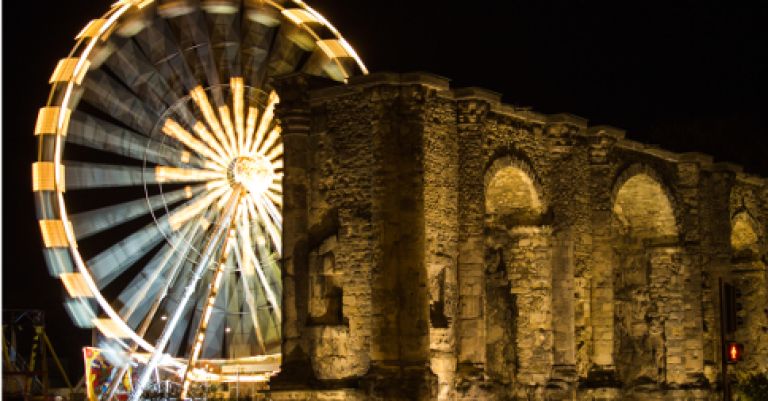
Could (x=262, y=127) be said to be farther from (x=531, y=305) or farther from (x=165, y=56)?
(x=531, y=305)

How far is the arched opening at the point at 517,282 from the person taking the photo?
2425 centimetres

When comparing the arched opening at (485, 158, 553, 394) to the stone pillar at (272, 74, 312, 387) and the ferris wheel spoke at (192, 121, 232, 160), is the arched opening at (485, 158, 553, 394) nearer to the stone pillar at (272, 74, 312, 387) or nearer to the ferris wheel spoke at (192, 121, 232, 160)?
the stone pillar at (272, 74, 312, 387)

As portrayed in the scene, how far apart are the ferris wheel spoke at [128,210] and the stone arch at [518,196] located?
5.83 metres

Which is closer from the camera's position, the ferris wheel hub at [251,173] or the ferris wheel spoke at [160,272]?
the ferris wheel hub at [251,173]

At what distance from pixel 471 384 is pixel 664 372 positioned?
8.71 meters

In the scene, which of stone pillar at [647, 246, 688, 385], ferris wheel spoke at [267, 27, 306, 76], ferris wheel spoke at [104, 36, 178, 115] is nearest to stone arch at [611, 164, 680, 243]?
stone pillar at [647, 246, 688, 385]

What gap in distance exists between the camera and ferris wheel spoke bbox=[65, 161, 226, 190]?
24.9 m

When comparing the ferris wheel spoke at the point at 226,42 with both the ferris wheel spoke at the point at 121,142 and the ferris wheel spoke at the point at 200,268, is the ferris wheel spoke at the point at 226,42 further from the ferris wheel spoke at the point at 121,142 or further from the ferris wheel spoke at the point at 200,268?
the ferris wheel spoke at the point at 200,268

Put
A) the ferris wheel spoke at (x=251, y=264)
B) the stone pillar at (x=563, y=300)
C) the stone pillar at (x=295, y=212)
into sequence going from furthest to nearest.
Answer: the ferris wheel spoke at (x=251, y=264)
the stone pillar at (x=563, y=300)
the stone pillar at (x=295, y=212)

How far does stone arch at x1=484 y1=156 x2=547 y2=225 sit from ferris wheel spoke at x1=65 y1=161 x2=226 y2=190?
5392 mm

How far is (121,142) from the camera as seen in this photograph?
25.0m

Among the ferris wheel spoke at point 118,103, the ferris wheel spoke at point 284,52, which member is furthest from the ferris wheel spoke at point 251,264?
the ferris wheel spoke at point 284,52

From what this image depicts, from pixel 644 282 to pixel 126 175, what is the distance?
1214 centimetres

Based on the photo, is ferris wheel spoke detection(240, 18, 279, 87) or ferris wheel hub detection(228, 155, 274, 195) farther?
ferris wheel spoke detection(240, 18, 279, 87)
